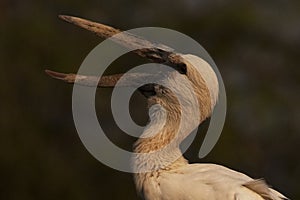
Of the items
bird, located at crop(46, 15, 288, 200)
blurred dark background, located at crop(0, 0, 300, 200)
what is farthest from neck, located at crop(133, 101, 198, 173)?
blurred dark background, located at crop(0, 0, 300, 200)

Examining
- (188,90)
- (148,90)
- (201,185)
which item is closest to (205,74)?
(188,90)

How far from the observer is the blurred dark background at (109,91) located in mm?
11609

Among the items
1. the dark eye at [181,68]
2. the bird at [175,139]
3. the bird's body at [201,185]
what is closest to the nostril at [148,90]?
the bird at [175,139]

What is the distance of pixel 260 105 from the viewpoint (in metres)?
13.6

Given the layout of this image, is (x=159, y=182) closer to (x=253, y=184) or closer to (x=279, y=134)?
(x=253, y=184)

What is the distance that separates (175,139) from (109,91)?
696cm

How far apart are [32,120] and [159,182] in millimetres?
8006

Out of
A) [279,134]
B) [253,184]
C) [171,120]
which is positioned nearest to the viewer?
[253,184]

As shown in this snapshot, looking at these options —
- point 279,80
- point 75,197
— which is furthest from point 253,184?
point 279,80

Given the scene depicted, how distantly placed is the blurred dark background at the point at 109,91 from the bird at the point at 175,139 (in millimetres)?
5374

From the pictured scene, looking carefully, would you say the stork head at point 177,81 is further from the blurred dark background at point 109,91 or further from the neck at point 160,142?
the blurred dark background at point 109,91

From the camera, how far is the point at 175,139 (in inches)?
170

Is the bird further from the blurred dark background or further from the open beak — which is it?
the blurred dark background

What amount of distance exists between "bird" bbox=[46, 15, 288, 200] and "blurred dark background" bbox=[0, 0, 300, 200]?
17.6ft
